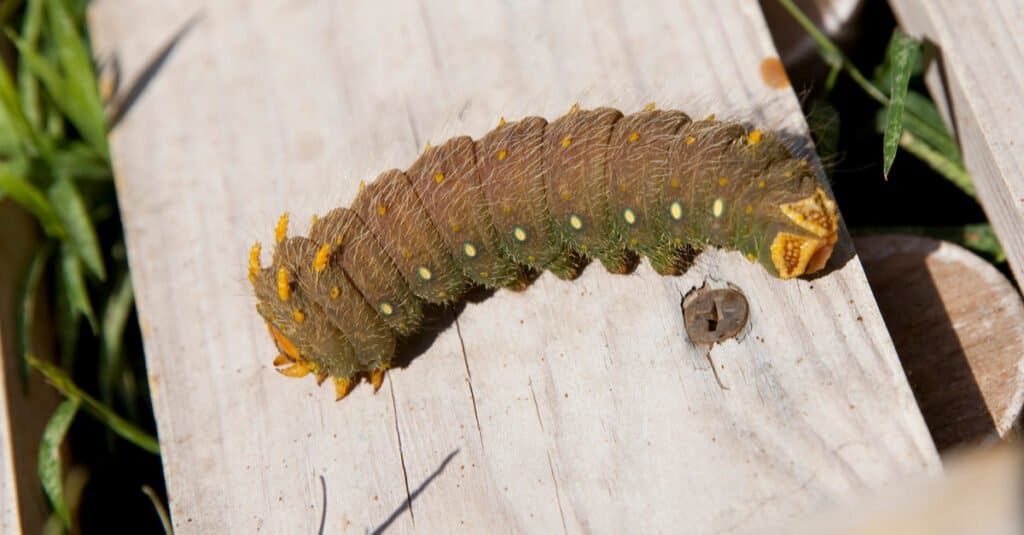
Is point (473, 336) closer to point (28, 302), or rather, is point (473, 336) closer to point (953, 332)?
point (953, 332)

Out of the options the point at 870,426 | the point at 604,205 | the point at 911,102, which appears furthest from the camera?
the point at 911,102

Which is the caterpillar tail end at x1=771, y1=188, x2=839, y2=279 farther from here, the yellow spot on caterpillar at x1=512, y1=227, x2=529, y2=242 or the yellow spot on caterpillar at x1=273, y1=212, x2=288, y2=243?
the yellow spot on caterpillar at x1=273, y1=212, x2=288, y2=243

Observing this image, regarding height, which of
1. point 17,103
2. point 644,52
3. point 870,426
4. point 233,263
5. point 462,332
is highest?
point 17,103

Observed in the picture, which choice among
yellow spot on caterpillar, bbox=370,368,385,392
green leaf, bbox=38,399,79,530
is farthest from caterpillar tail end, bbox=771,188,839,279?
green leaf, bbox=38,399,79,530

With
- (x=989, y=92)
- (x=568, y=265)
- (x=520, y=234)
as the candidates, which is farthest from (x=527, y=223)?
(x=989, y=92)

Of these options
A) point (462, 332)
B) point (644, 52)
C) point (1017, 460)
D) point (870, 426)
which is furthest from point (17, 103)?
point (1017, 460)

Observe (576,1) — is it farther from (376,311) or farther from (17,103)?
(17,103)
